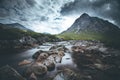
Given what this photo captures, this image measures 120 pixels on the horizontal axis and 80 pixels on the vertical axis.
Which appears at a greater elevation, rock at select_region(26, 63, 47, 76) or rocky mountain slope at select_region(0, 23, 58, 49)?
rocky mountain slope at select_region(0, 23, 58, 49)

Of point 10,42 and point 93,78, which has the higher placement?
point 10,42

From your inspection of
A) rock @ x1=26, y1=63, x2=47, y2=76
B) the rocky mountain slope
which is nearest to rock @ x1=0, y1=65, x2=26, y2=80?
rock @ x1=26, y1=63, x2=47, y2=76

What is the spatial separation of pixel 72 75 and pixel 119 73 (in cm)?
1459

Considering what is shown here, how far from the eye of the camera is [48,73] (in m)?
33.9

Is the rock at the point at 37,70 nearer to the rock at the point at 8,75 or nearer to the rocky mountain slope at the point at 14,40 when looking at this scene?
the rock at the point at 8,75

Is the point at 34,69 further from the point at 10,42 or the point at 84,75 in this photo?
the point at 10,42

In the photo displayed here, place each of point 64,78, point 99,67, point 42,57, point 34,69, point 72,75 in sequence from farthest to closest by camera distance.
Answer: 1. point 42,57
2. point 99,67
3. point 34,69
4. point 72,75
5. point 64,78

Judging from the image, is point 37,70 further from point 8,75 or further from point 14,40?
point 14,40

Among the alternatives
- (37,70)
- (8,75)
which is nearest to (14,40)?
(37,70)

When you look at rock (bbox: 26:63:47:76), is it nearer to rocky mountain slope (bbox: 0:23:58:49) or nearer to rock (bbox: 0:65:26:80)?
rock (bbox: 0:65:26:80)

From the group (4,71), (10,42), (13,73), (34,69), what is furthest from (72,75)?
(10,42)

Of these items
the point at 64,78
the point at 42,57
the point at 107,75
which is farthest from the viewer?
the point at 42,57

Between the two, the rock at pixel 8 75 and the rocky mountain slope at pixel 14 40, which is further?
the rocky mountain slope at pixel 14 40

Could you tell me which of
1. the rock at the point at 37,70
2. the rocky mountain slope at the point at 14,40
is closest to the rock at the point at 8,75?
the rock at the point at 37,70
